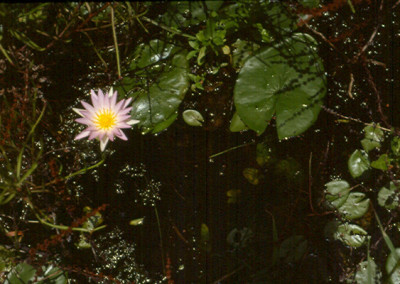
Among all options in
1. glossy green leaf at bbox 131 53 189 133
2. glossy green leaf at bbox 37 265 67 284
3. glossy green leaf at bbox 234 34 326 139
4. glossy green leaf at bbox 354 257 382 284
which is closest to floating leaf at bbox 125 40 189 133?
glossy green leaf at bbox 131 53 189 133

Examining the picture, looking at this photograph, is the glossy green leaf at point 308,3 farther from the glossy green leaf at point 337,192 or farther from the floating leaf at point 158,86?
the glossy green leaf at point 337,192

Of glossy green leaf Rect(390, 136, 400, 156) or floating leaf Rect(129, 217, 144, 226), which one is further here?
floating leaf Rect(129, 217, 144, 226)

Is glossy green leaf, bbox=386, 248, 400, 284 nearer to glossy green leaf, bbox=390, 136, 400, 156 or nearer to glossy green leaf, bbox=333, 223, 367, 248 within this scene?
glossy green leaf, bbox=333, 223, 367, 248

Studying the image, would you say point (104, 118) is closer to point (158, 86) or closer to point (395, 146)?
point (158, 86)

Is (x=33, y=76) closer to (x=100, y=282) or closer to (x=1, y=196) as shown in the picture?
(x=1, y=196)

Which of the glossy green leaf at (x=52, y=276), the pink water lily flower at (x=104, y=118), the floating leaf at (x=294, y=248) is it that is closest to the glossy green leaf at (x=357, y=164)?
the floating leaf at (x=294, y=248)

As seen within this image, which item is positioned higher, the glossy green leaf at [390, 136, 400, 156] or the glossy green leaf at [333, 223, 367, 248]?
the glossy green leaf at [390, 136, 400, 156]
